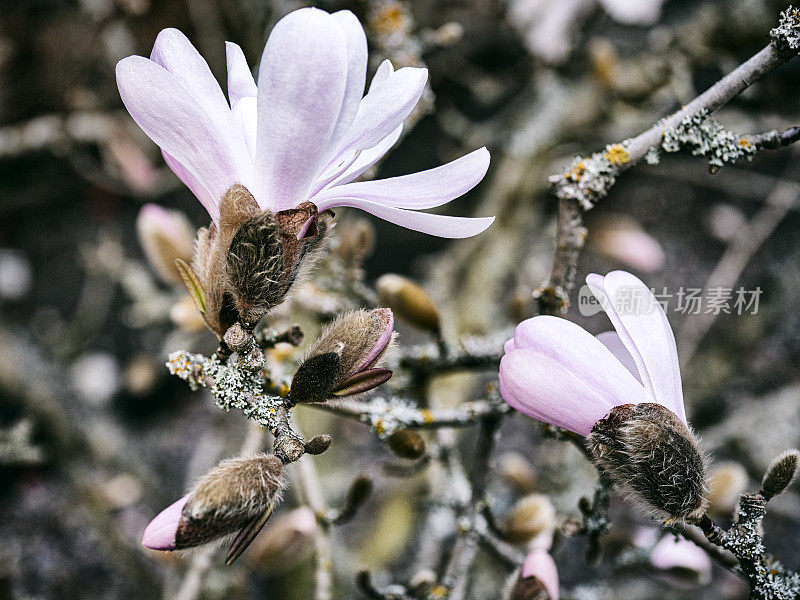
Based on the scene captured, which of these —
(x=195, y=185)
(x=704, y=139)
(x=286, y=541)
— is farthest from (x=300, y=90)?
(x=286, y=541)

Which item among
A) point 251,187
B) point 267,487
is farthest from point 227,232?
point 267,487

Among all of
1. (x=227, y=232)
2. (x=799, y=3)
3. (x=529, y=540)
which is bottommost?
(x=529, y=540)

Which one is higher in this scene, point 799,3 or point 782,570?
point 799,3

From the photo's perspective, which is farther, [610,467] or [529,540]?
[529,540]

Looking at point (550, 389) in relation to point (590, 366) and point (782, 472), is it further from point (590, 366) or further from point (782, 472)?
point (782, 472)

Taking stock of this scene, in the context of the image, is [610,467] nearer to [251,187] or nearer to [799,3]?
Answer: [251,187]

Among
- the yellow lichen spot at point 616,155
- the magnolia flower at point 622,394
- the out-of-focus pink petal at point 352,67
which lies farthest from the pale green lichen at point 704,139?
the out-of-focus pink petal at point 352,67

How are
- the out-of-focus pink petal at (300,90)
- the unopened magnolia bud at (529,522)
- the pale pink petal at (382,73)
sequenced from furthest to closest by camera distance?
the unopened magnolia bud at (529,522) < the pale pink petal at (382,73) < the out-of-focus pink petal at (300,90)

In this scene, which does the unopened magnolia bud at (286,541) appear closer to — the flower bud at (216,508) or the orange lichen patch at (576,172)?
the flower bud at (216,508)
